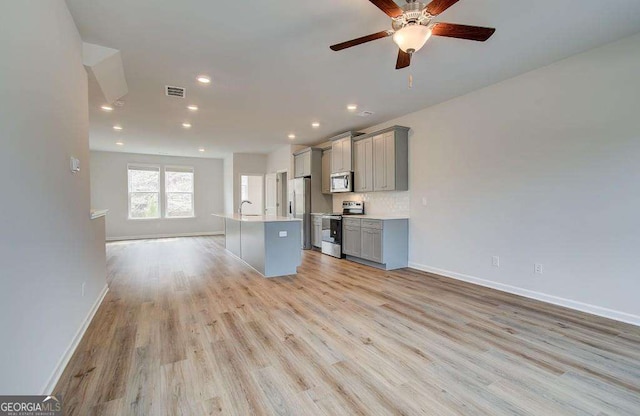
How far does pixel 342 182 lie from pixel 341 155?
0.61 metres

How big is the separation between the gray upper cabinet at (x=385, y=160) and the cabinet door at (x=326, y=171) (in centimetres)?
132

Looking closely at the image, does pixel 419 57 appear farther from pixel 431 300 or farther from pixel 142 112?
pixel 142 112

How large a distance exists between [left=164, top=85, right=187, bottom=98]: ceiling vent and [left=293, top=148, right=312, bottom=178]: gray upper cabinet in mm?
3451

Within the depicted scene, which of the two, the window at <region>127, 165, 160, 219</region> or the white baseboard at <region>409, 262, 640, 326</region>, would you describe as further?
the window at <region>127, 165, 160, 219</region>

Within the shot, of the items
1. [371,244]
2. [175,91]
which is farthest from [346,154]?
[175,91]

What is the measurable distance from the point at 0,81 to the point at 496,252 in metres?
4.76

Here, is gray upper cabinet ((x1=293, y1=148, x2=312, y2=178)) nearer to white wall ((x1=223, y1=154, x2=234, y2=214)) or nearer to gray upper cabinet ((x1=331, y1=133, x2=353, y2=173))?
gray upper cabinet ((x1=331, y1=133, x2=353, y2=173))

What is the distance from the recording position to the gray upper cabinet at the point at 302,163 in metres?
7.13

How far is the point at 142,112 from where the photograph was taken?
4934 mm

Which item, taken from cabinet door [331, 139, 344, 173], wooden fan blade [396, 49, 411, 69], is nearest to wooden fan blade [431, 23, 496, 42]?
wooden fan blade [396, 49, 411, 69]

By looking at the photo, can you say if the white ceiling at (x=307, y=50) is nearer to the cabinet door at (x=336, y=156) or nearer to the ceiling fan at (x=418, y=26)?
the ceiling fan at (x=418, y=26)

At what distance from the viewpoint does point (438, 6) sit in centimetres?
189

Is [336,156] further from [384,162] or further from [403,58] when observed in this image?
[403,58]

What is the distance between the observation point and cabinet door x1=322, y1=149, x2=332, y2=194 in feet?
22.9
